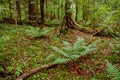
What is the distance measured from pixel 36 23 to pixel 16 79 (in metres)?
9.80

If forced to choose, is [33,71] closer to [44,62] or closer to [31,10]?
[44,62]

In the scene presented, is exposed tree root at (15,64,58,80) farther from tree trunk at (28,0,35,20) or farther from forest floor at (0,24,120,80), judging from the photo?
tree trunk at (28,0,35,20)

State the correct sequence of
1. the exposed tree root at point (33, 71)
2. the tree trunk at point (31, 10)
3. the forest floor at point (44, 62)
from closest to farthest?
the exposed tree root at point (33, 71) → the forest floor at point (44, 62) → the tree trunk at point (31, 10)

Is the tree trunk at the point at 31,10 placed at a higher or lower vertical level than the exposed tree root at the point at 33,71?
higher

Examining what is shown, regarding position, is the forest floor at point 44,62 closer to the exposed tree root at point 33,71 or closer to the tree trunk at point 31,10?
the exposed tree root at point 33,71

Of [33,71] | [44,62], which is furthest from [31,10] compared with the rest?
[33,71]

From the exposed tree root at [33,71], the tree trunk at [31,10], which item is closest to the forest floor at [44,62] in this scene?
the exposed tree root at [33,71]

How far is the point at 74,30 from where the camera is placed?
13.1 metres

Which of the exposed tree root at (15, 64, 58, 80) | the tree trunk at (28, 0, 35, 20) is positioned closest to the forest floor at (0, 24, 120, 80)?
the exposed tree root at (15, 64, 58, 80)

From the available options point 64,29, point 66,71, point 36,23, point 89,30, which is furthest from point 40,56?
point 36,23

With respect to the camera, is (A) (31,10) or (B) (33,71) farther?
(A) (31,10)

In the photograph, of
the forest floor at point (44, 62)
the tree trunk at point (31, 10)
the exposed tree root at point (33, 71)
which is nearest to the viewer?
the exposed tree root at point (33, 71)

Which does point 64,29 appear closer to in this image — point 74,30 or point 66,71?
point 74,30

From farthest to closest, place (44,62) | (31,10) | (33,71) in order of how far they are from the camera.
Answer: (31,10) < (44,62) < (33,71)
